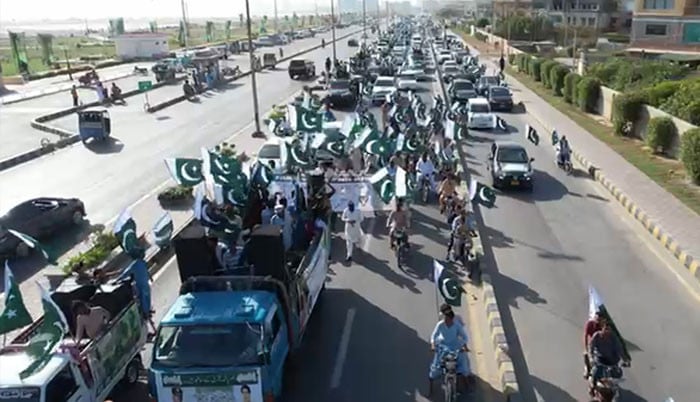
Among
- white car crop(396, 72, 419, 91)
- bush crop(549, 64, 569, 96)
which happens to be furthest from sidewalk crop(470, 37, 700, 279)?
white car crop(396, 72, 419, 91)

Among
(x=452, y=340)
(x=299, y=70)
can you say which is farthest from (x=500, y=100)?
(x=452, y=340)

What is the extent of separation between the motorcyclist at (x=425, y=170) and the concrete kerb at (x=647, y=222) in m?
5.69

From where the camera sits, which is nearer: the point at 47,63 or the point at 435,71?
the point at 435,71

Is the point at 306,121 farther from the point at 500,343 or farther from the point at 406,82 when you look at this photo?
the point at 406,82

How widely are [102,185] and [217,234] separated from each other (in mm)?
13770

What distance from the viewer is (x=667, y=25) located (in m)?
66.4

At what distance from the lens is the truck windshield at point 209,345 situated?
871 centimetres

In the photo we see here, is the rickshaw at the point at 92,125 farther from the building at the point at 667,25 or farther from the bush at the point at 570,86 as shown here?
the building at the point at 667,25

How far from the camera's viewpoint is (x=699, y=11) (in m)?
63.8

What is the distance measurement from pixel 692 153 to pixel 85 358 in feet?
61.4

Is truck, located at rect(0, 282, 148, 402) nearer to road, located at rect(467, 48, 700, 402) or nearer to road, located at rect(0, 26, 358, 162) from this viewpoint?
road, located at rect(467, 48, 700, 402)

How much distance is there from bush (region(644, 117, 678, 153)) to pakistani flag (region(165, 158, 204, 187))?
17594 millimetres

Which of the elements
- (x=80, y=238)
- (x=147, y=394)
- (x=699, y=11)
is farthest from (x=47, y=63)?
(x=147, y=394)

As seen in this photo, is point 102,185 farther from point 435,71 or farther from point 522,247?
point 435,71
